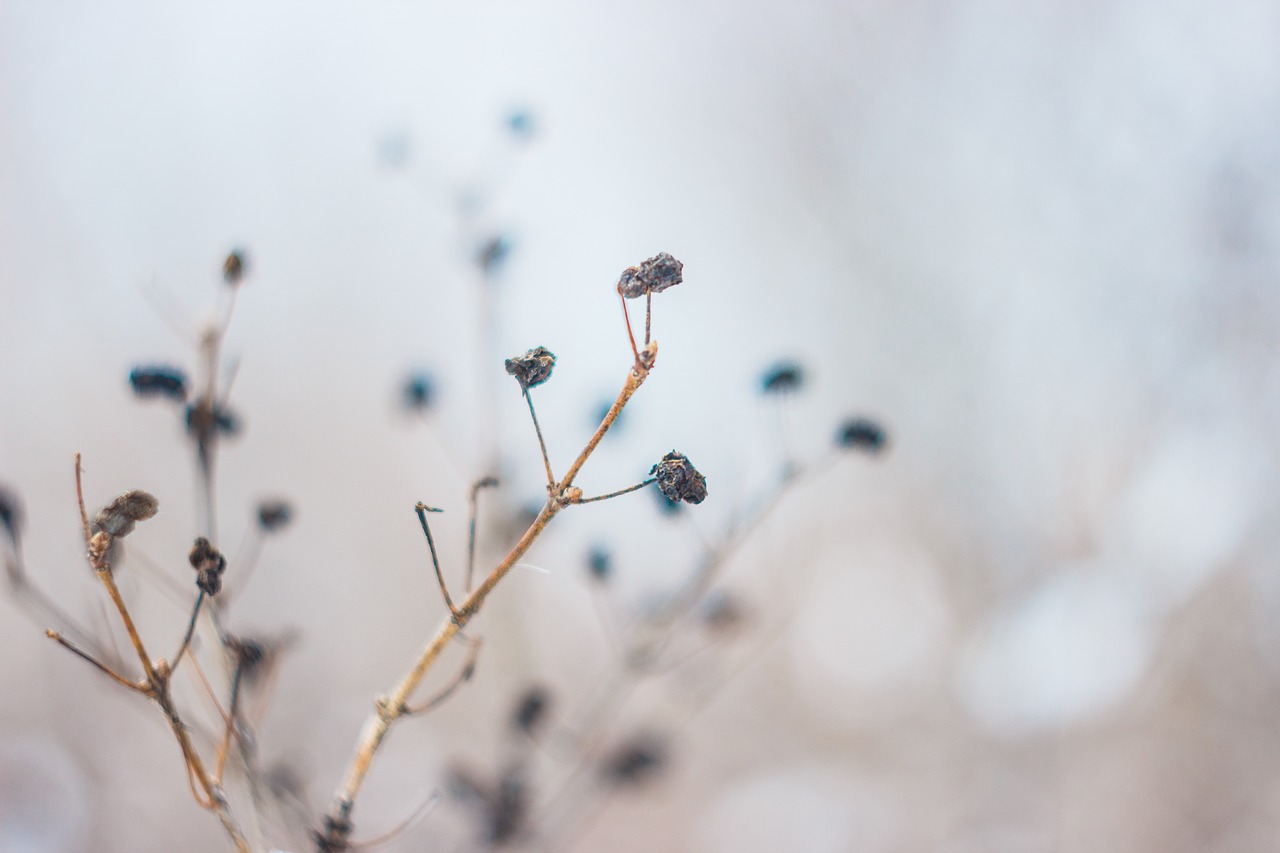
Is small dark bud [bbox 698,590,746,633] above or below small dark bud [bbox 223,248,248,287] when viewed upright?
above

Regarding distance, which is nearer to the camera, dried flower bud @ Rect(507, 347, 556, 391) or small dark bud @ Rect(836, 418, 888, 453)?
dried flower bud @ Rect(507, 347, 556, 391)

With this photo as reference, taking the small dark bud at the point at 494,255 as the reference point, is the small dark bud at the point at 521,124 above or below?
above

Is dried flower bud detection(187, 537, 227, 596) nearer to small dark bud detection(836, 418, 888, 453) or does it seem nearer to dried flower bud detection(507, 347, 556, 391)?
dried flower bud detection(507, 347, 556, 391)

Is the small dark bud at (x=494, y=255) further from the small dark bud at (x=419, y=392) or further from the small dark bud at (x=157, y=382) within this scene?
the small dark bud at (x=157, y=382)

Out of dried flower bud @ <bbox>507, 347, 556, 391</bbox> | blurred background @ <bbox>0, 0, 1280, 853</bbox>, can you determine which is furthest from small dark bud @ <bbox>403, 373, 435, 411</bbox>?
blurred background @ <bbox>0, 0, 1280, 853</bbox>

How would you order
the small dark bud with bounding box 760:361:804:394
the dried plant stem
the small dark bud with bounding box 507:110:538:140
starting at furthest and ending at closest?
the small dark bud with bounding box 507:110:538:140 < the small dark bud with bounding box 760:361:804:394 < the dried plant stem

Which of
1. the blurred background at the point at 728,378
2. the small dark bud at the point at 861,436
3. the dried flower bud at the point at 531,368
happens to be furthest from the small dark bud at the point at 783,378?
the blurred background at the point at 728,378

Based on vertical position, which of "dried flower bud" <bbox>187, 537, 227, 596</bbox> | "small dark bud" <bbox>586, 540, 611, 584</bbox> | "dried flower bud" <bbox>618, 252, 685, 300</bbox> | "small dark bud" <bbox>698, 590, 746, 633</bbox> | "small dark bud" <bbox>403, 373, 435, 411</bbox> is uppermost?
"small dark bud" <bbox>403, 373, 435, 411</bbox>
